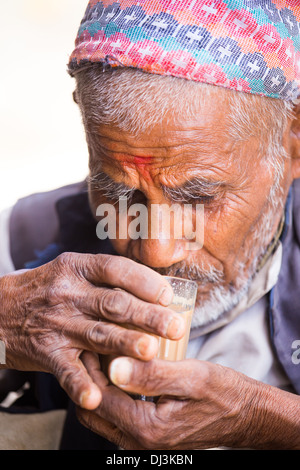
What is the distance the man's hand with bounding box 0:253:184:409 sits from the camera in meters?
1.45

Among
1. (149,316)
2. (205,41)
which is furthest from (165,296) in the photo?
(205,41)

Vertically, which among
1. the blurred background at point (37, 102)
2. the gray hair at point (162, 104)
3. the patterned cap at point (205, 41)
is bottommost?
the blurred background at point (37, 102)

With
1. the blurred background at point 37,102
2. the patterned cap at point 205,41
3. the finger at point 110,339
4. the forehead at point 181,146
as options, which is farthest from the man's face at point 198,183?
the blurred background at point 37,102

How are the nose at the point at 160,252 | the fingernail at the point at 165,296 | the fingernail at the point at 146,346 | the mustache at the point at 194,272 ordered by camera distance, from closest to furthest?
the fingernail at the point at 146,346, the fingernail at the point at 165,296, the nose at the point at 160,252, the mustache at the point at 194,272

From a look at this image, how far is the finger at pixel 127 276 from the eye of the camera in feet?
4.92

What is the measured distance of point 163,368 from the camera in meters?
1.46

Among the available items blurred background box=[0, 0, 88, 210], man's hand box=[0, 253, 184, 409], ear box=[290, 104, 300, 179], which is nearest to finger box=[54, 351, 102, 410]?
man's hand box=[0, 253, 184, 409]

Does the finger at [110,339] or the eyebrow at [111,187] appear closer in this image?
the finger at [110,339]

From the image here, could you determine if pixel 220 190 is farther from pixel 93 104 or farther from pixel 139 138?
pixel 93 104

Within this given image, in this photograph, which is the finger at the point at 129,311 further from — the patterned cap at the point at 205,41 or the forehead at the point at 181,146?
the patterned cap at the point at 205,41

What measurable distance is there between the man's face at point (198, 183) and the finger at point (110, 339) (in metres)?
0.39

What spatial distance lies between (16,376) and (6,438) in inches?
13.3

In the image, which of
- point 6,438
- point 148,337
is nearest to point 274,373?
point 148,337

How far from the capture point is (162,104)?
1.69 metres
